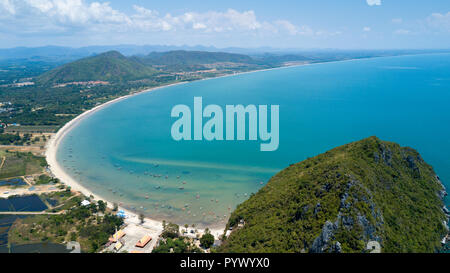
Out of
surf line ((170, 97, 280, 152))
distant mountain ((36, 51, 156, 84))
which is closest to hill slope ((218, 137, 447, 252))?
surf line ((170, 97, 280, 152))

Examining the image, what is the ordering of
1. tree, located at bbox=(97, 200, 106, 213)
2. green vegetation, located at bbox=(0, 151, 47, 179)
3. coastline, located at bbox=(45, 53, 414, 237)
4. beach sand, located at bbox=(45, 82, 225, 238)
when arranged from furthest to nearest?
green vegetation, located at bbox=(0, 151, 47, 179) < tree, located at bbox=(97, 200, 106, 213) < coastline, located at bbox=(45, 53, 414, 237) < beach sand, located at bbox=(45, 82, 225, 238)

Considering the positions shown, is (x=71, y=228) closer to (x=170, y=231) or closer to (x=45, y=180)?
(x=170, y=231)

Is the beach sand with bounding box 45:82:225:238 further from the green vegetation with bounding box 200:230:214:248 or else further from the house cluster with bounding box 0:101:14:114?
the house cluster with bounding box 0:101:14:114

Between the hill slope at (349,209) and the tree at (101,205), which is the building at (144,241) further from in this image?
the tree at (101,205)

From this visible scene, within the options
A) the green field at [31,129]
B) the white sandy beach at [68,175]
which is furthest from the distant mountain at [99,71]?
the green field at [31,129]

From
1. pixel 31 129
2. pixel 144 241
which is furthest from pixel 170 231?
pixel 31 129

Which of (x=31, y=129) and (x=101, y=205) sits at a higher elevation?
(x=31, y=129)

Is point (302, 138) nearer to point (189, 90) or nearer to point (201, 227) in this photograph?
point (201, 227)
